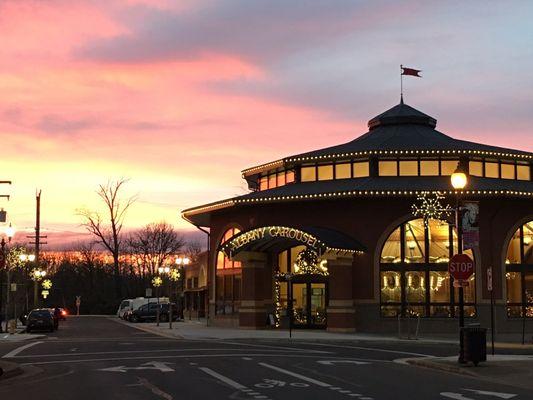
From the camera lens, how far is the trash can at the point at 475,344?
20375 mm

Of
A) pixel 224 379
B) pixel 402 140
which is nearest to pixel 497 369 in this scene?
pixel 224 379

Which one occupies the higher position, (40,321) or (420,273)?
(420,273)

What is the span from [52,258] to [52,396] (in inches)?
5081

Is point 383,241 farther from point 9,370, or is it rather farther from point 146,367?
point 9,370

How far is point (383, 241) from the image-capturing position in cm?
4056

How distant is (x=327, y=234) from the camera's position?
39844 millimetres

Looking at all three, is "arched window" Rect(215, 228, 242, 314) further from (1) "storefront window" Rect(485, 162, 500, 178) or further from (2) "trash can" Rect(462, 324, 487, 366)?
(2) "trash can" Rect(462, 324, 487, 366)

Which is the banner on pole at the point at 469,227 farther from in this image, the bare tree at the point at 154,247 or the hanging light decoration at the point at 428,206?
the bare tree at the point at 154,247

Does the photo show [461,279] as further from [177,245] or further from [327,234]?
[177,245]

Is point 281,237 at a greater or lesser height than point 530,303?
greater

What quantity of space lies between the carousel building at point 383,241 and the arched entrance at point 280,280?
6 cm

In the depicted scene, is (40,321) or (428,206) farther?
(40,321)

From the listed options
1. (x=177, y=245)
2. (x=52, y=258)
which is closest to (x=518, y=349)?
(x=177, y=245)

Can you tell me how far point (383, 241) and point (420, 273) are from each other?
103 inches
